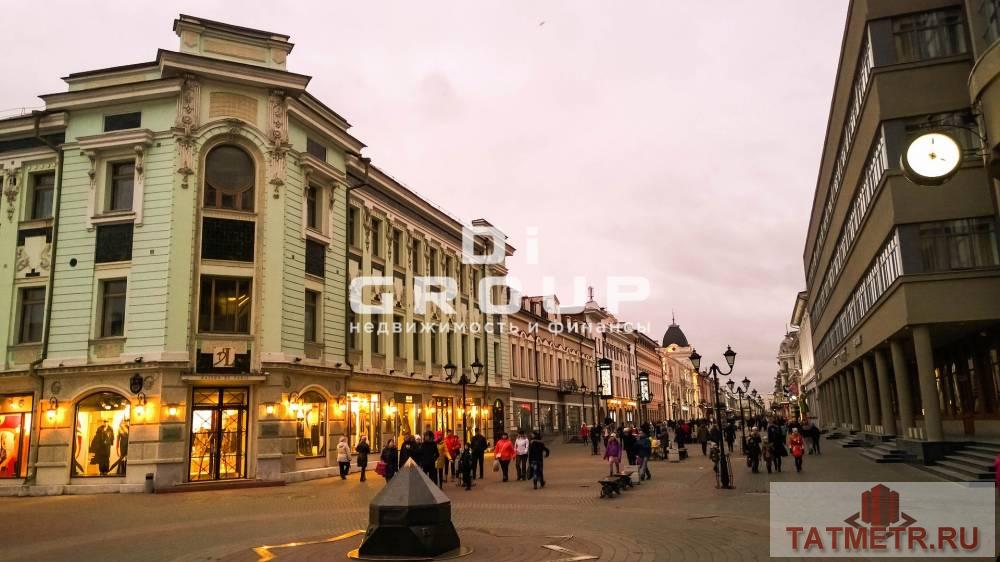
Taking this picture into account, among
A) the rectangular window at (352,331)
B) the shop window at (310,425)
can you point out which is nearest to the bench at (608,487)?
the shop window at (310,425)

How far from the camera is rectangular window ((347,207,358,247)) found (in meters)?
31.4

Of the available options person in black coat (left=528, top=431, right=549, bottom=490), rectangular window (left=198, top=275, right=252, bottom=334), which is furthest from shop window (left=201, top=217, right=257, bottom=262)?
person in black coat (left=528, top=431, right=549, bottom=490)

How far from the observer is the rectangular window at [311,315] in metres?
27.7

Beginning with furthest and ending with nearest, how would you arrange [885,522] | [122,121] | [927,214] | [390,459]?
[122,121] < [927,214] < [390,459] < [885,522]

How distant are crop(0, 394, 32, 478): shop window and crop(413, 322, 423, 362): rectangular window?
16965 mm

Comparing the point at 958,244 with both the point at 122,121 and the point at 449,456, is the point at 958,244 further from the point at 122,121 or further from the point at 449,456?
the point at 122,121

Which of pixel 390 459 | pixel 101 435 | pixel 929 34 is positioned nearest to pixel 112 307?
pixel 101 435

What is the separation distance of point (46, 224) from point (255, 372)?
9801 millimetres

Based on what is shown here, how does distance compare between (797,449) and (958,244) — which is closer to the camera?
(958,244)

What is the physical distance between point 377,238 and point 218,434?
1271cm

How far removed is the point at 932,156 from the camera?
5.73m

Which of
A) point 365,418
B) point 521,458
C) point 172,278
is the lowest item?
point 521,458

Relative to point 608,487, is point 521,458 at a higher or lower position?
higher

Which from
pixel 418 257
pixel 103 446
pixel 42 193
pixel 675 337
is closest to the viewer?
pixel 103 446
